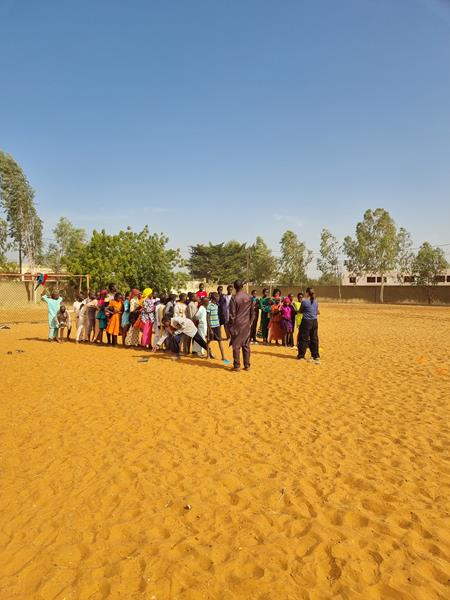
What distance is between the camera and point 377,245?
5131 cm

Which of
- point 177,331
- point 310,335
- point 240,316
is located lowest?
point 310,335

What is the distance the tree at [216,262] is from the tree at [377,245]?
16348 millimetres

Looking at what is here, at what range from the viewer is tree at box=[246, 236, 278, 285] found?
60688 millimetres

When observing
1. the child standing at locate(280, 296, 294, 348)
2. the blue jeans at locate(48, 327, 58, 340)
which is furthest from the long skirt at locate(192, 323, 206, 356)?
the blue jeans at locate(48, 327, 58, 340)

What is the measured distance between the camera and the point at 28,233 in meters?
37.9

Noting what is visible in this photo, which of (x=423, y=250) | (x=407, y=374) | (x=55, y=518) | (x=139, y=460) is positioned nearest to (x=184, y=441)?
(x=139, y=460)

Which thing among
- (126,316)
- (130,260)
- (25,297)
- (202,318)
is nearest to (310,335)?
(202,318)

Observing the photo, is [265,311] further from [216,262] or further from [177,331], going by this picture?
[216,262]

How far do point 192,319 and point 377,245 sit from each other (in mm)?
47027

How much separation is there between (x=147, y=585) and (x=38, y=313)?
22570 mm

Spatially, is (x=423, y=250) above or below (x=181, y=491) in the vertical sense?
above

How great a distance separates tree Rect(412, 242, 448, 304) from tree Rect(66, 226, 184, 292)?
33.7 metres

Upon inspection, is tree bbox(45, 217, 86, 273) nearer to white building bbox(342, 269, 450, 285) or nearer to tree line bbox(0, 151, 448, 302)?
tree line bbox(0, 151, 448, 302)

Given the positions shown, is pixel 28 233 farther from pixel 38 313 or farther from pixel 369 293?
pixel 369 293
